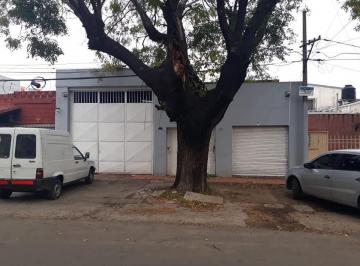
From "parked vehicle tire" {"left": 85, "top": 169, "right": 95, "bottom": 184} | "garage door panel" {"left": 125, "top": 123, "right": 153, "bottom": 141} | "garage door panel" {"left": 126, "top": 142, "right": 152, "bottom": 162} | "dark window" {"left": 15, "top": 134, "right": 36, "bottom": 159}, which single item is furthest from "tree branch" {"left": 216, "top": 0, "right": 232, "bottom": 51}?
"garage door panel" {"left": 126, "top": 142, "right": 152, "bottom": 162}

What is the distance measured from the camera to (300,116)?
741 inches

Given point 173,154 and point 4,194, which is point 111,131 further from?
point 4,194

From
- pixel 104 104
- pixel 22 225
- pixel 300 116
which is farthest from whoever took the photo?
pixel 104 104

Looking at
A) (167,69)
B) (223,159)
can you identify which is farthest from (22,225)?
(223,159)

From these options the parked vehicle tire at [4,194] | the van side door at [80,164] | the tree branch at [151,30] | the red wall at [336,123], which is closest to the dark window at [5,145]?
the parked vehicle tire at [4,194]

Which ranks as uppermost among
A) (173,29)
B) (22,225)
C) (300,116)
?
(173,29)

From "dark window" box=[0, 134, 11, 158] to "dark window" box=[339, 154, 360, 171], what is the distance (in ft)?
29.4

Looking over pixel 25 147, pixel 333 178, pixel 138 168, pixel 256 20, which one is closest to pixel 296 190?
pixel 333 178

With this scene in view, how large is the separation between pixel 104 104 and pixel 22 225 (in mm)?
11186

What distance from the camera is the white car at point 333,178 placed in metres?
11.0

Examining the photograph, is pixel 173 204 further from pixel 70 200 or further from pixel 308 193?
pixel 308 193

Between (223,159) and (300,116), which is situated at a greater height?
(300,116)

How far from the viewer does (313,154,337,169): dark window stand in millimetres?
12055

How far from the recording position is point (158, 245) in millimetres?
7652
